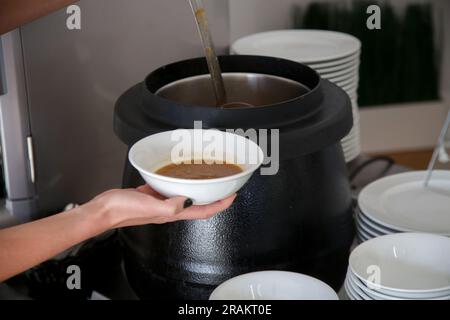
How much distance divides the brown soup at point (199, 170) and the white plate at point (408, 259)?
0.21m

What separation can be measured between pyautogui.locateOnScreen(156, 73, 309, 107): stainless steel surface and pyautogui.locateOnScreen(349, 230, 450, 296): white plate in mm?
329

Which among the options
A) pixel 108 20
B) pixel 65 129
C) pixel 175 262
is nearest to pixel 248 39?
pixel 108 20

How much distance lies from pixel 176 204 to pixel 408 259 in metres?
0.37

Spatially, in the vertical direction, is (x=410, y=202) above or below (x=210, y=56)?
below

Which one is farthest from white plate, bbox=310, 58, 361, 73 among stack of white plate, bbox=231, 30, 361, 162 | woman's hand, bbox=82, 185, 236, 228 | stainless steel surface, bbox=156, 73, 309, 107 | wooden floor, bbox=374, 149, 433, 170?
wooden floor, bbox=374, 149, 433, 170

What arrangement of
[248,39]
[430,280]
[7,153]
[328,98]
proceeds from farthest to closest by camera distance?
[248,39]
[7,153]
[328,98]
[430,280]

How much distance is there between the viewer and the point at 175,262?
108 cm

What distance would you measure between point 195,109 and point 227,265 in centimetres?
23

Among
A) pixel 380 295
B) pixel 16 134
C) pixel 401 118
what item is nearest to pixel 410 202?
pixel 380 295

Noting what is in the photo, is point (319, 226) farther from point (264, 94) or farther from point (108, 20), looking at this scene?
point (108, 20)

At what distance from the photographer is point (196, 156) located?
1016mm

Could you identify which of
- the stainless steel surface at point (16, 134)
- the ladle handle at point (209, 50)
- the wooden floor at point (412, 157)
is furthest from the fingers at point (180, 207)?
the wooden floor at point (412, 157)

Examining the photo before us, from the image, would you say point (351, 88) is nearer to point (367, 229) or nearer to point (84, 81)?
point (367, 229)

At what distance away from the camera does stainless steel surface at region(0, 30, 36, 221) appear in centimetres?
126
